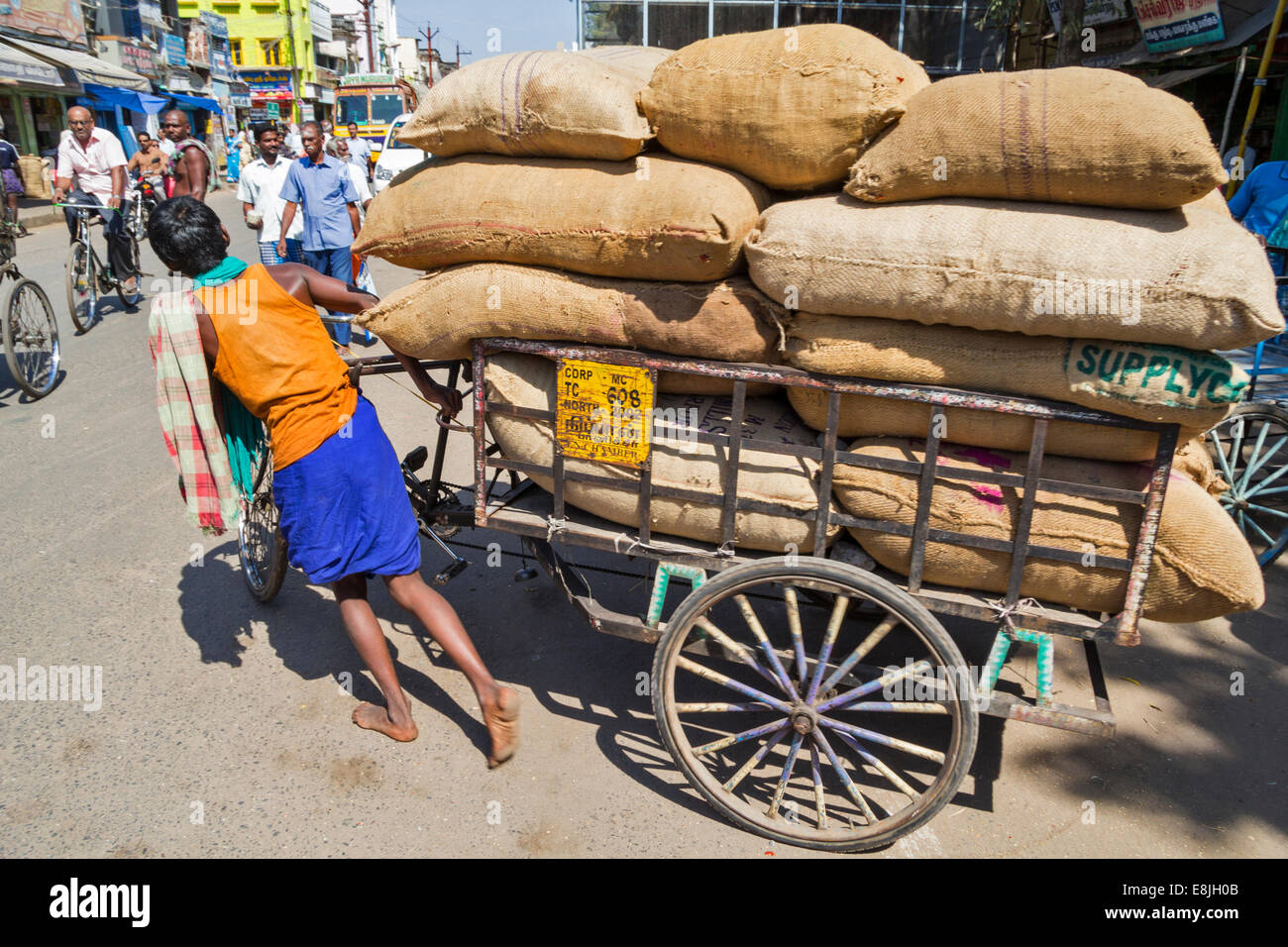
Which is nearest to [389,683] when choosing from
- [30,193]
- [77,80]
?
[30,193]

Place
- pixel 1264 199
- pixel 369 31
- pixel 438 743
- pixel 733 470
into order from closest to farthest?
pixel 733 470 → pixel 438 743 → pixel 1264 199 → pixel 369 31

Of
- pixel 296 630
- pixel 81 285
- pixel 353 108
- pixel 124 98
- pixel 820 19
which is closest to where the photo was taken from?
pixel 296 630

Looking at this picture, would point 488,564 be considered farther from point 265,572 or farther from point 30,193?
point 30,193

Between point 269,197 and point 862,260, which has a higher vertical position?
point 269,197

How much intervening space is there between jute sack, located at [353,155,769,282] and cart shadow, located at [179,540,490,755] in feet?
5.21

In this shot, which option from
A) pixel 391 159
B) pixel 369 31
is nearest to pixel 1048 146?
pixel 391 159

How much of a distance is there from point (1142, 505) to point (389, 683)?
2.31 m

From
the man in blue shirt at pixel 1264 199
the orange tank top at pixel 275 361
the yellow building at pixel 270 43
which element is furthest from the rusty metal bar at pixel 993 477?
the yellow building at pixel 270 43

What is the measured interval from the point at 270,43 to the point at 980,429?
4817cm

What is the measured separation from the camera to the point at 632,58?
2904 mm

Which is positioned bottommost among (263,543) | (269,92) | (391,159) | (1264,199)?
(263,543)

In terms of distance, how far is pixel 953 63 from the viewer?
16750mm

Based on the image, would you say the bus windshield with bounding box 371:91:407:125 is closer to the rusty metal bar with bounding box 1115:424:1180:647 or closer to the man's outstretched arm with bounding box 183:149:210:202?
the man's outstretched arm with bounding box 183:149:210:202

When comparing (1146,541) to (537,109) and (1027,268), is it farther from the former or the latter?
(537,109)
